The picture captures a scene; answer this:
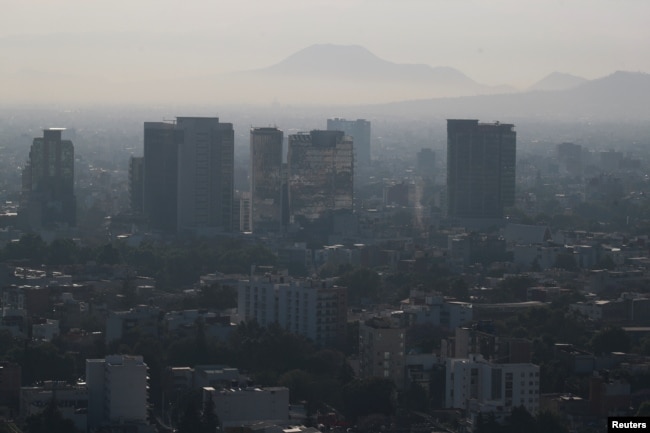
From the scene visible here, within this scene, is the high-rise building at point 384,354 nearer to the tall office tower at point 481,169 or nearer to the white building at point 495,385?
the white building at point 495,385

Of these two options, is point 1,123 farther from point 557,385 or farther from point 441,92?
point 557,385

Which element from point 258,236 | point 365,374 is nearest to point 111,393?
point 365,374

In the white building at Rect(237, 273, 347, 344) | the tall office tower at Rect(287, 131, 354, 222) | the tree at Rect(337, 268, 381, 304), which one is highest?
the tall office tower at Rect(287, 131, 354, 222)

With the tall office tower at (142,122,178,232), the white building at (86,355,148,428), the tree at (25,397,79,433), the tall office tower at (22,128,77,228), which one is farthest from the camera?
the tall office tower at (22,128,77,228)

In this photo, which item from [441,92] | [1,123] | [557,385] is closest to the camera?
[557,385]

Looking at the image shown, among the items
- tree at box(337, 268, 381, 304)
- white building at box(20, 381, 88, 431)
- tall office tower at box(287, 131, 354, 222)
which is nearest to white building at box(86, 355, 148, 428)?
white building at box(20, 381, 88, 431)

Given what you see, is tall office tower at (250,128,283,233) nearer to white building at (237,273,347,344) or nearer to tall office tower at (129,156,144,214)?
tall office tower at (129,156,144,214)
